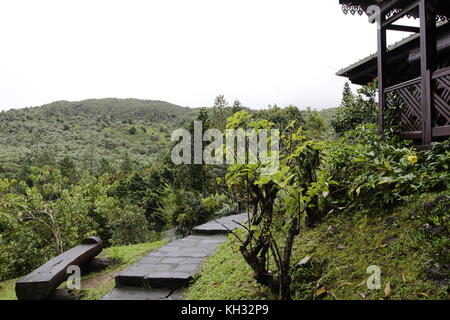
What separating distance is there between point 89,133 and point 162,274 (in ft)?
165

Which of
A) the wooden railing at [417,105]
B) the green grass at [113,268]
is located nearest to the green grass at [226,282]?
the green grass at [113,268]

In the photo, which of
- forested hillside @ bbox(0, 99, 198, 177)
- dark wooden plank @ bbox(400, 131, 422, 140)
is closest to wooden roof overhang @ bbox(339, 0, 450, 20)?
dark wooden plank @ bbox(400, 131, 422, 140)

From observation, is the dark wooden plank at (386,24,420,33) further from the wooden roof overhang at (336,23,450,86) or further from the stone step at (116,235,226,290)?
the stone step at (116,235,226,290)

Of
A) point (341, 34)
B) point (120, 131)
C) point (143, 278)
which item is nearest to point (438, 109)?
point (143, 278)

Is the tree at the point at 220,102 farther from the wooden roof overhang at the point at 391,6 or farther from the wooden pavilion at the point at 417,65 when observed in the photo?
the wooden roof overhang at the point at 391,6

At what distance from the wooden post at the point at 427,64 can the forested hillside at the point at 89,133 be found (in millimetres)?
24125

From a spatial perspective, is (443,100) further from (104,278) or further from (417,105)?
(104,278)

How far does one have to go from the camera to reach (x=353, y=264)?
219 cm

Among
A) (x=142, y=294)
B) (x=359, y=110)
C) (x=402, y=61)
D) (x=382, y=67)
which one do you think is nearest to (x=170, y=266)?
(x=142, y=294)

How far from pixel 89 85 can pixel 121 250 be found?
9754 centimetres

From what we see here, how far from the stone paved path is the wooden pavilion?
3.55 meters

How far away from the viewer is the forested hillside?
109 feet
